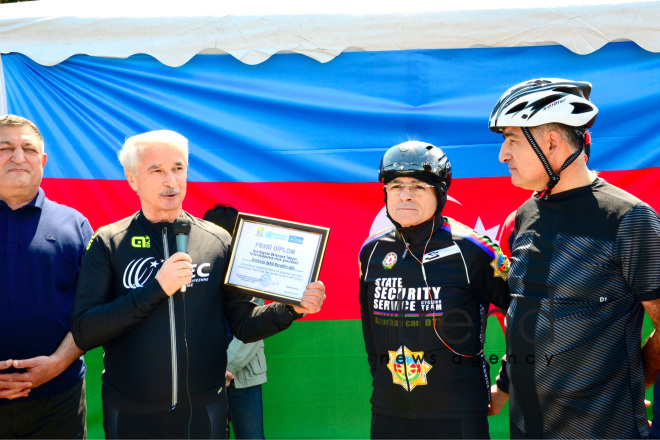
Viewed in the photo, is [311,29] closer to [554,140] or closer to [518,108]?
[518,108]

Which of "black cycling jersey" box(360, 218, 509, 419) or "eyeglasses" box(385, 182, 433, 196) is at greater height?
"eyeglasses" box(385, 182, 433, 196)

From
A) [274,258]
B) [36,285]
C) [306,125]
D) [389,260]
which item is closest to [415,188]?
[389,260]

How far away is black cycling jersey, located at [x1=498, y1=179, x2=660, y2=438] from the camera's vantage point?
2371mm

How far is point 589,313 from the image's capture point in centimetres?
247

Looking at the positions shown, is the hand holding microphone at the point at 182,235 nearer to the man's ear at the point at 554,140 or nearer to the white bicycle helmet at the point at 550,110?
the white bicycle helmet at the point at 550,110

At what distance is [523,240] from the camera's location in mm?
2717

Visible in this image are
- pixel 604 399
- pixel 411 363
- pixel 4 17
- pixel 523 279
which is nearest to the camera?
pixel 604 399

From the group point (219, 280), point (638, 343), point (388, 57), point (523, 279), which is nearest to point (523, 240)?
point (523, 279)

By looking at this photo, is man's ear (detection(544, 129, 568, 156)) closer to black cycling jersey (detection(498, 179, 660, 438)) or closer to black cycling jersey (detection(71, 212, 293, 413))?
black cycling jersey (detection(498, 179, 660, 438))

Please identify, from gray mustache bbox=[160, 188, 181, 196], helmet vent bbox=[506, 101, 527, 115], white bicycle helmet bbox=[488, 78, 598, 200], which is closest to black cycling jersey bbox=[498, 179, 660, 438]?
white bicycle helmet bbox=[488, 78, 598, 200]

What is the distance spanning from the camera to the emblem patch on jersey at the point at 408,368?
9.32 ft

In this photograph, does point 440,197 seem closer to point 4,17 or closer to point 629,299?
point 629,299

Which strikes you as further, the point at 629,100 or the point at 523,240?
the point at 629,100

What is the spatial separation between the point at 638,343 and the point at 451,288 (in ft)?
2.66
